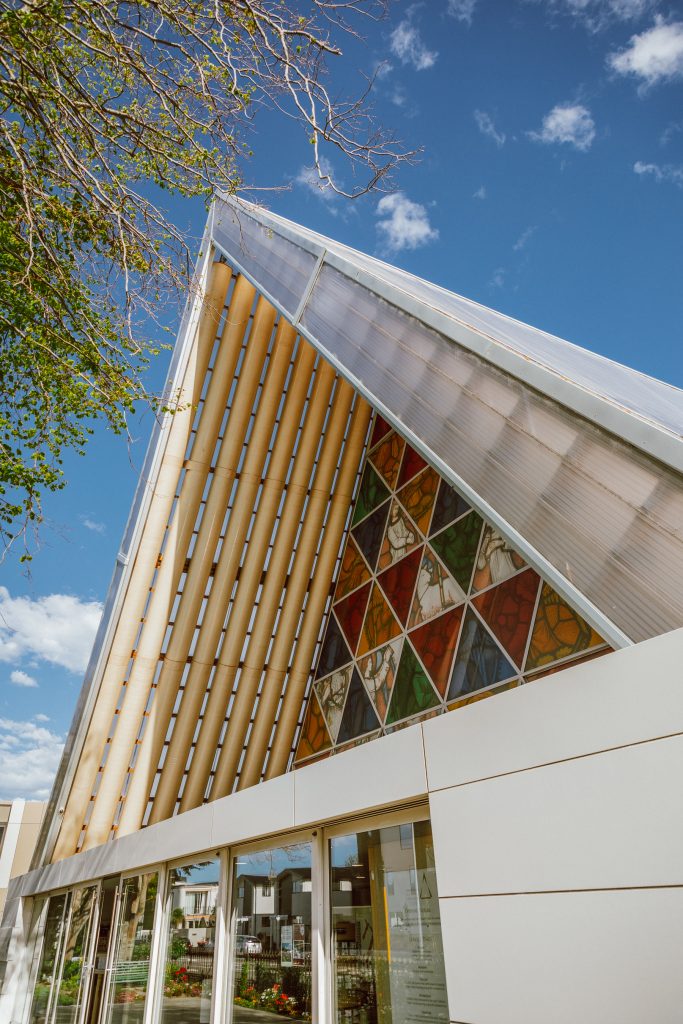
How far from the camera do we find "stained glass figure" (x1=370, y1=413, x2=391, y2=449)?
1175cm

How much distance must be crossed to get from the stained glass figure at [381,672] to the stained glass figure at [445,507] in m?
1.84

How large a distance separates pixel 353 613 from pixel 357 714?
66.1 inches

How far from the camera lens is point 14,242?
565 centimetres

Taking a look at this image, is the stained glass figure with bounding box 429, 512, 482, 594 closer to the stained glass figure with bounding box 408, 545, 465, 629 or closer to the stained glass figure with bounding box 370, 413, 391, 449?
the stained glass figure with bounding box 408, 545, 465, 629

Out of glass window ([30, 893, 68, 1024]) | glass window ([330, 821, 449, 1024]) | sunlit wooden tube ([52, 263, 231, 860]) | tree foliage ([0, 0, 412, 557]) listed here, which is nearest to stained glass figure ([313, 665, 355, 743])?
sunlit wooden tube ([52, 263, 231, 860])

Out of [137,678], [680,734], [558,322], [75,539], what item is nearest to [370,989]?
[680,734]

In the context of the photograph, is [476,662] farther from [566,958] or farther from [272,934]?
[566,958]

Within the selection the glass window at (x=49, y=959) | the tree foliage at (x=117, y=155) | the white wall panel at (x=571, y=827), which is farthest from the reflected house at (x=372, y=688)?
the tree foliage at (x=117, y=155)

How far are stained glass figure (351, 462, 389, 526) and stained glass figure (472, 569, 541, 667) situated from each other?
11.2 ft

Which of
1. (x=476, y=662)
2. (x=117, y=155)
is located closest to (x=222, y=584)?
(x=476, y=662)

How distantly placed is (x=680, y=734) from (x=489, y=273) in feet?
39.3

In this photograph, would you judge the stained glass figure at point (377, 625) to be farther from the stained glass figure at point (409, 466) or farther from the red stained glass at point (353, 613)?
the stained glass figure at point (409, 466)

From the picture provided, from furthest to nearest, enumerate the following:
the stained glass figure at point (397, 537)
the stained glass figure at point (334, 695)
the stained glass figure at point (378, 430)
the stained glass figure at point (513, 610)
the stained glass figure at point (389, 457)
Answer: the stained glass figure at point (378, 430)
the stained glass figure at point (389, 457)
the stained glass figure at point (334, 695)
the stained glass figure at point (397, 537)
the stained glass figure at point (513, 610)

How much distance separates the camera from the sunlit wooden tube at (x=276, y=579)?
1062cm
